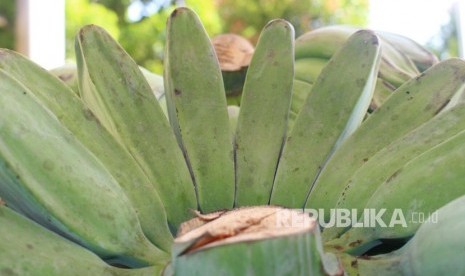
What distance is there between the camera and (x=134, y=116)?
1.98 ft

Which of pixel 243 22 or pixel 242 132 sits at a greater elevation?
pixel 243 22

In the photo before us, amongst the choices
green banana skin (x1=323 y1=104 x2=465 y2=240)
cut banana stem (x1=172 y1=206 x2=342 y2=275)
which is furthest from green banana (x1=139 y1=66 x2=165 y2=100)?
cut banana stem (x1=172 y1=206 x2=342 y2=275)

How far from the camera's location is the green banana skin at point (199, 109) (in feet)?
1.96

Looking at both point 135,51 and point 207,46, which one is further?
point 135,51

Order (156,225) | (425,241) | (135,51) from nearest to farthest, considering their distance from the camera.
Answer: (425,241)
(156,225)
(135,51)

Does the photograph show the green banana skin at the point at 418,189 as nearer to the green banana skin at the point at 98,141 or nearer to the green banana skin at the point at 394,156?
the green banana skin at the point at 394,156

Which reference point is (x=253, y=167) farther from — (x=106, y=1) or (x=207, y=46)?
(x=106, y=1)

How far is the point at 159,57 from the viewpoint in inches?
263

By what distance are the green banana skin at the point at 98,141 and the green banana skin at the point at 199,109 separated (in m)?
0.06

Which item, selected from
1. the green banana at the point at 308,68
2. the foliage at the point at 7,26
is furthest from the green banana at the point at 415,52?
the foliage at the point at 7,26

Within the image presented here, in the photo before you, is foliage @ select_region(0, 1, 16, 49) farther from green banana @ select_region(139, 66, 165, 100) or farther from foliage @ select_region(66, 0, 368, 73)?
green banana @ select_region(139, 66, 165, 100)

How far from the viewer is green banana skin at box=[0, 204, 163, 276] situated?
1.44 ft

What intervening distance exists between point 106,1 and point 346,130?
6.43m

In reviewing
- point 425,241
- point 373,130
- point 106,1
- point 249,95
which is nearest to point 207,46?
point 249,95
